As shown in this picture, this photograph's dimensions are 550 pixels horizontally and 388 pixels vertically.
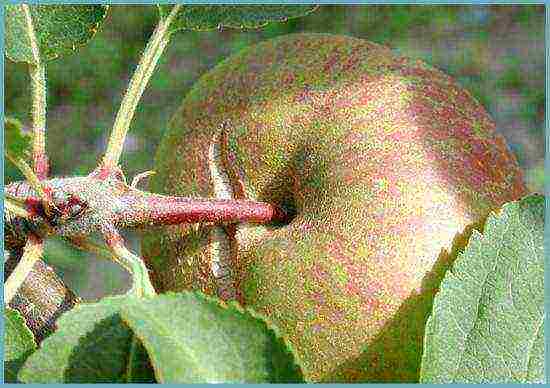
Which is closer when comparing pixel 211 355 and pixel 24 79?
pixel 211 355

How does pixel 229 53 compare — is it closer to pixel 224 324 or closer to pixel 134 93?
pixel 134 93

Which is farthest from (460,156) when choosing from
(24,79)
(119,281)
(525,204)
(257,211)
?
(24,79)

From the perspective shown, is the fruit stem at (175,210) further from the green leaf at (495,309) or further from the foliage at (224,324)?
the green leaf at (495,309)

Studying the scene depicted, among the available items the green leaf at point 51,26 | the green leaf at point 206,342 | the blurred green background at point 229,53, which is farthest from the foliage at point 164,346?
the blurred green background at point 229,53

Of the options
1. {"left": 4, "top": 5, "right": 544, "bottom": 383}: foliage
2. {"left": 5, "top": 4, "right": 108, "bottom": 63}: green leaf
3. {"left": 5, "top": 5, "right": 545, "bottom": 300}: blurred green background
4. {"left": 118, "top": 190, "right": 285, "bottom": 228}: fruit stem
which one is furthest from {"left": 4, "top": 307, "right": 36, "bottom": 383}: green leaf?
{"left": 5, "top": 5, "right": 545, "bottom": 300}: blurred green background

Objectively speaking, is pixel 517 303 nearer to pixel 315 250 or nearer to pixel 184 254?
pixel 315 250

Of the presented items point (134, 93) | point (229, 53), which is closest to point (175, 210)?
point (134, 93)
